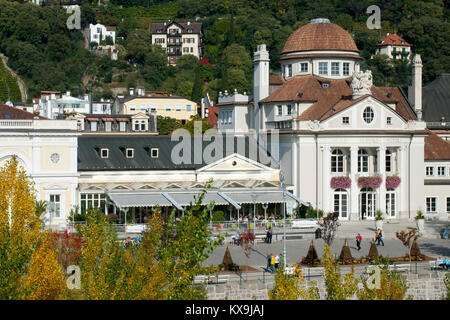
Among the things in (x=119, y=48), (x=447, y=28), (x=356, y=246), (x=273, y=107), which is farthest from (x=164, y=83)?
(x=356, y=246)

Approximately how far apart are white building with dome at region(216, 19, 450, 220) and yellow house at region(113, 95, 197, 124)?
51.7 m

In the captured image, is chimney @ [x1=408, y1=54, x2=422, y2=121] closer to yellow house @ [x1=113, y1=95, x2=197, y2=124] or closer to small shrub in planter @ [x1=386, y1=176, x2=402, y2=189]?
small shrub in planter @ [x1=386, y1=176, x2=402, y2=189]

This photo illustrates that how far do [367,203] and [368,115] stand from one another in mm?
6537

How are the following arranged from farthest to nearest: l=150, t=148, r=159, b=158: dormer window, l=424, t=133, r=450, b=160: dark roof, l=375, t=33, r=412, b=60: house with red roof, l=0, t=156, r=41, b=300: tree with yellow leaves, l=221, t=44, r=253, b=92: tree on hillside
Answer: l=375, t=33, r=412, b=60: house with red roof
l=221, t=44, r=253, b=92: tree on hillside
l=424, t=133, r=450, b=160: dark roof
l=150, t=148, r=159, b=158: dormer window
l=0, t=156, r=41, b=300: tree with yellow leaves

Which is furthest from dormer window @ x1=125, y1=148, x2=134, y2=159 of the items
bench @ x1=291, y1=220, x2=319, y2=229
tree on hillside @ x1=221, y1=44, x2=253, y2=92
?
tree on hillside @ x1=221, y1=44, x2=253, y2=92

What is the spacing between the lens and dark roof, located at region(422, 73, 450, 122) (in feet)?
295

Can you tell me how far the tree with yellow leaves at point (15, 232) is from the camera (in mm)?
28922

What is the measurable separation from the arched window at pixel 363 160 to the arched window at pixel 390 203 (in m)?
2.41

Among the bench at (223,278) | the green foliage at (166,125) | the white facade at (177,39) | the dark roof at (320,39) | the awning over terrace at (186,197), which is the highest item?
the white facade at (177,39)

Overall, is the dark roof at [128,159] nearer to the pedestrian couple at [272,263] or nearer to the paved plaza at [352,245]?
the paved plaza at [352,245]

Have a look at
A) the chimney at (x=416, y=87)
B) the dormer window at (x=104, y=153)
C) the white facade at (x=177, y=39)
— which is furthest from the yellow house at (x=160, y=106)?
the dormer window at (x=104, y=153)
